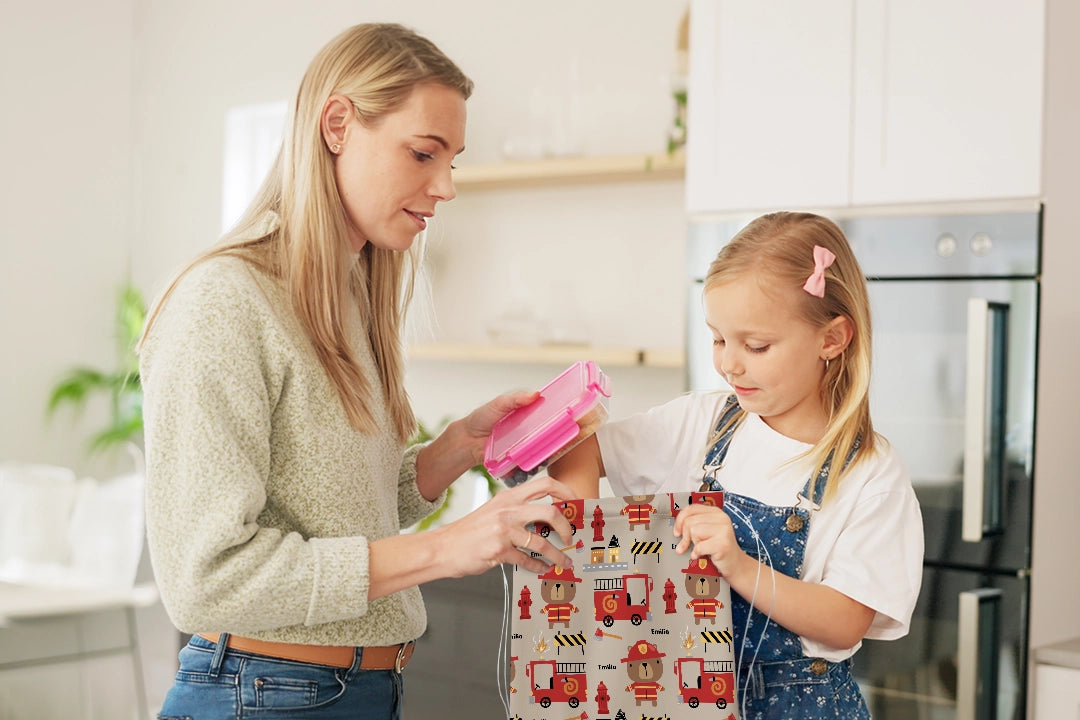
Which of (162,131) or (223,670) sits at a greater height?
(162,131)

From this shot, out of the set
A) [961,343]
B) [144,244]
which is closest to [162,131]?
[144,244]

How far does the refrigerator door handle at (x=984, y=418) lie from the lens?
2154mm

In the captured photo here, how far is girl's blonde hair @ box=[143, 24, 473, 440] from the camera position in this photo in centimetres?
124

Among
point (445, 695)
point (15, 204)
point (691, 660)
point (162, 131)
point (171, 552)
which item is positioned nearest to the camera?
point (171, 552)

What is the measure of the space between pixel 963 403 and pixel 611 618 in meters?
1.26

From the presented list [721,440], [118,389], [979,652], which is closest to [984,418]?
[979,652]

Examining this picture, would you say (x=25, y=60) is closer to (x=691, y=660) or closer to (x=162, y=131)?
(x=162, y=131)

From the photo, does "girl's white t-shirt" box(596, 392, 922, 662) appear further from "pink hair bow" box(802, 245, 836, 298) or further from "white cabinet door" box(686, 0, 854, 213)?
"white cabinet door" box(686, 0, 854, 213)

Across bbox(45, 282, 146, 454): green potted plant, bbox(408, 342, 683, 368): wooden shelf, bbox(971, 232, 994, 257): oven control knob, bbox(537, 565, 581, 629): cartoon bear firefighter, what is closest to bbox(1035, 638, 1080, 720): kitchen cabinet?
bbox(971, 232, 994, 257): oven control knob

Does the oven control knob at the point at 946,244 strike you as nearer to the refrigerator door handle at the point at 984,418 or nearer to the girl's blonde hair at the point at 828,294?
the refrigerator door handle at the point at 984,418

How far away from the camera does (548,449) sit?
133 centimetres

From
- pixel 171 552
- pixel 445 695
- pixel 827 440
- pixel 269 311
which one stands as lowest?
pixel 445 695

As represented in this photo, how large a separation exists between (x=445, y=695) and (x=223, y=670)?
51.4 inches

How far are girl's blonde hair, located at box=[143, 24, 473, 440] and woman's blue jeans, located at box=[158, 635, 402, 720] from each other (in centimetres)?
27
